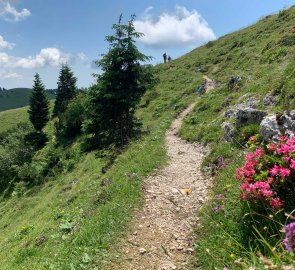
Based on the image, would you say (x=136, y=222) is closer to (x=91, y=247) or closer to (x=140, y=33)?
(x=91, y=247)

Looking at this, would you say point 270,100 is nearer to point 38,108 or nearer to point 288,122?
point 288,122

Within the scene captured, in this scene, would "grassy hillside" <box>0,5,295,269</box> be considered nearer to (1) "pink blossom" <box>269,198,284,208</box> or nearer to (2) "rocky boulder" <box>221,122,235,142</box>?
(2) "rocky boulder" <box>221,122,235,142</box>

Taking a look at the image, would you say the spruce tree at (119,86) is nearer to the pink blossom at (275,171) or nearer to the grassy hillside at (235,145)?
the grassy hillside at (235,145)

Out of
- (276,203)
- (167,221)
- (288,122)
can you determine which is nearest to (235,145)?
(288,122)

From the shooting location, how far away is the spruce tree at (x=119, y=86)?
2561 centimetres

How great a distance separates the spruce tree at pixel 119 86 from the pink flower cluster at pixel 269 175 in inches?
719

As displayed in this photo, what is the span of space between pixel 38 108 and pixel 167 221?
60.5 meters

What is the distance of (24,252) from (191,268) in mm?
7993

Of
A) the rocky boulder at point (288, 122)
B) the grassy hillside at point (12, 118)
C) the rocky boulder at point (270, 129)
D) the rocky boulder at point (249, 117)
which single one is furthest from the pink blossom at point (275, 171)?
the grassy hillside at point (12, 118)

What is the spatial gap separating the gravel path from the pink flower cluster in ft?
6.51

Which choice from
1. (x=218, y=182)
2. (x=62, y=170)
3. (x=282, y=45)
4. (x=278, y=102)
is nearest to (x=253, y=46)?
(x=282, y=45)

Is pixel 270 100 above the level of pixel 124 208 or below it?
above

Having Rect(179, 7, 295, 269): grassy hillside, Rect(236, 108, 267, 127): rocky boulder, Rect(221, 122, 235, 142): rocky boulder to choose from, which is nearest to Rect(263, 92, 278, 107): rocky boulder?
Rect(179, 7, 295, 269): grassy hillside

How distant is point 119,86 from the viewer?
2564 centimetres
